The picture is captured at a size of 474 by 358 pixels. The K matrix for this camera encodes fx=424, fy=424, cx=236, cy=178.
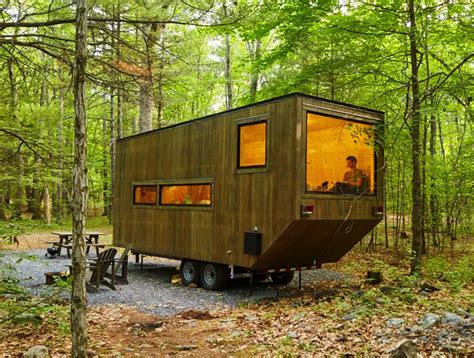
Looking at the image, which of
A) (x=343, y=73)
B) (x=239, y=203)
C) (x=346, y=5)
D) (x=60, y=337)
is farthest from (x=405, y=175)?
(x=60, y=337)

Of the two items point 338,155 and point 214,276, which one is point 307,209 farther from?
point 214,276

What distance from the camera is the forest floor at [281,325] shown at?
17.1 ft

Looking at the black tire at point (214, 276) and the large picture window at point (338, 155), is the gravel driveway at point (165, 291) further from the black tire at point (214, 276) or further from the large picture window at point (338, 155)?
the large picture window at point (338, 155)

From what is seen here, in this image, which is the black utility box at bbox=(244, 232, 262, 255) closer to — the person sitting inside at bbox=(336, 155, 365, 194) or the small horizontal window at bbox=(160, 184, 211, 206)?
the small horizontal window at bbox=(160, 184, 211, 206)

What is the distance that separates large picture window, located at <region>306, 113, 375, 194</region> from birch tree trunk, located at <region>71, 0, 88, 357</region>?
177 inches

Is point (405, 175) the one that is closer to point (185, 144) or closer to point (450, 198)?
point (450, 198)

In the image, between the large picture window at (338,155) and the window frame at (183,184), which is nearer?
the large picture window at (338,155)

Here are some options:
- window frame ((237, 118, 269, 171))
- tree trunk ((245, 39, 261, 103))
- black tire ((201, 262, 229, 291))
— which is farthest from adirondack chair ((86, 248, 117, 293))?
tree trunk ((245, 39, 261, 103))

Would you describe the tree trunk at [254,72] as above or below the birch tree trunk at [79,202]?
above

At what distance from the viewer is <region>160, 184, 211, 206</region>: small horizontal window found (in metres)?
10.1

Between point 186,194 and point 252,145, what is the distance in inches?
103

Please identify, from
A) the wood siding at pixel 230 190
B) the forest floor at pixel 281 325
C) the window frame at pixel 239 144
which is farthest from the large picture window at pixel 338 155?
the forest floor at pixel 281 325

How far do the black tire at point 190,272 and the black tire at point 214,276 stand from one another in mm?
235

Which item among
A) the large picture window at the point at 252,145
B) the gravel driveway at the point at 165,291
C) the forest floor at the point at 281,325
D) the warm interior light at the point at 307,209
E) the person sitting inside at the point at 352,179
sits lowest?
the gravel driveway at the point at 165,291
